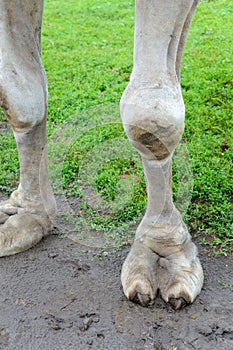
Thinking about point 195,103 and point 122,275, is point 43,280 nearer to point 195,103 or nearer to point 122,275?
point 122,275

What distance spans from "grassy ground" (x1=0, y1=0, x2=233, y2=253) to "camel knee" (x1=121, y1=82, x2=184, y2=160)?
425 mm

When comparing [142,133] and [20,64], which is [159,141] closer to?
[142,133]

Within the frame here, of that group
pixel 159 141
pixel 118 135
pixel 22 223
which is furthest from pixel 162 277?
pixel 118 135

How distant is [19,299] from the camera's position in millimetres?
2379

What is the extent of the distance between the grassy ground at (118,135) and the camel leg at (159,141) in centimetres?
39

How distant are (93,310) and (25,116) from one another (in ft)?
3.02

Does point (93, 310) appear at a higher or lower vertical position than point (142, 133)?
lower

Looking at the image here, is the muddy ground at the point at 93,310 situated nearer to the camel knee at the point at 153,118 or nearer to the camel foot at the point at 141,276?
the camel foot at the point at 141,276

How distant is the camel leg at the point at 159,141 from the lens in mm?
1950

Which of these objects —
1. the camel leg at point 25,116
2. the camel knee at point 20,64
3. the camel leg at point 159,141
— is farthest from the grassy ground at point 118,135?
the camel leg at point 159,141

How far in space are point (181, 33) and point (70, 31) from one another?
626 centimetres

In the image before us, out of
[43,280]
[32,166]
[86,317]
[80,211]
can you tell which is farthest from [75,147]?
[86,317]

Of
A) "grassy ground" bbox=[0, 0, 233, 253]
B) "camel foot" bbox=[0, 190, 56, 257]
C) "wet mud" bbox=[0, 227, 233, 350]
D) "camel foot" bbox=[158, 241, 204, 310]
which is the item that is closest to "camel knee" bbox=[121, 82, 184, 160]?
"grassy ground" bbox=[0, 0, 233, 253]

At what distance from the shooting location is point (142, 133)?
2045 mm
